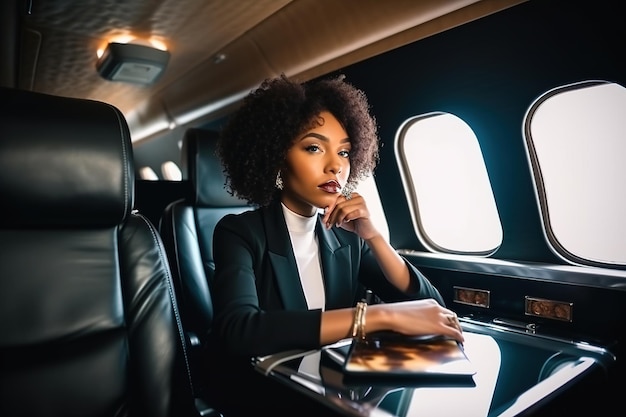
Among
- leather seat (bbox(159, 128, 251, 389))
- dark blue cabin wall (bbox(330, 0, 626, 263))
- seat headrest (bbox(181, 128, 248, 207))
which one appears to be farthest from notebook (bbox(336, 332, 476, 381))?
seat headrest (bbox(181, 128, 248, 207))

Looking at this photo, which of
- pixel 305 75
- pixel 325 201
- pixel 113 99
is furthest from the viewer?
pixel 113 99

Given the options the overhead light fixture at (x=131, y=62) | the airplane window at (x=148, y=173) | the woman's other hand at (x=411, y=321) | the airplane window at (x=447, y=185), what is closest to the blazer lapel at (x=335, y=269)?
the woman's other hand at (x=411, y=321)

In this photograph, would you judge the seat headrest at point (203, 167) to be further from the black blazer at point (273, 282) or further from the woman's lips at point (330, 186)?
the woman's lips at point (330, 186)

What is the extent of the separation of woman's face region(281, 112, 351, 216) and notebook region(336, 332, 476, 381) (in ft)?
1.62

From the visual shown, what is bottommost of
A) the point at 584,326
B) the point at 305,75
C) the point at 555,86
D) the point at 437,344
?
the point at 584,326

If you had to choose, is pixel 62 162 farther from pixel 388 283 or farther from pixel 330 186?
pixel 388 283

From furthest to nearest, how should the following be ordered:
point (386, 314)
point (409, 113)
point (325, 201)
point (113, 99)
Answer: point (113, 99), point (409, 113), point (325, 201), point (386, 314)

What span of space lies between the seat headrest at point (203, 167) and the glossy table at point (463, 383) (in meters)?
1.47

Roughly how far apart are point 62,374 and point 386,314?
876mm

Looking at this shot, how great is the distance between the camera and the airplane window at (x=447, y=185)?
2.59 m

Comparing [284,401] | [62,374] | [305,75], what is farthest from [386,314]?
[305,75]

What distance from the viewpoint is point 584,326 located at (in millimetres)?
1819

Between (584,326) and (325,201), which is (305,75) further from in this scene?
(584,326)

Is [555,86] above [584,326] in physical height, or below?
above
